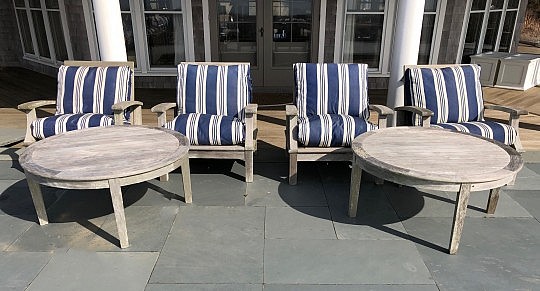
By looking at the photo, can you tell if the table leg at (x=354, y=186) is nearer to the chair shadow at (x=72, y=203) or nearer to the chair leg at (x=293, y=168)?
the chair leg at (x=293, y=168)

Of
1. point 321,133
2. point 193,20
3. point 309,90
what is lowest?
point 321,133

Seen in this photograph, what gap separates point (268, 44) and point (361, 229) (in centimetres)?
452

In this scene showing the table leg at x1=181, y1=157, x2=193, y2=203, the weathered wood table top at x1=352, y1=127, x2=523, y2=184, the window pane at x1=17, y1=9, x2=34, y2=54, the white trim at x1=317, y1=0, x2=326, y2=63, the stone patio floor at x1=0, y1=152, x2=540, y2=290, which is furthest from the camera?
the window pane at x1=17, y1=9, x2=34, y2=54

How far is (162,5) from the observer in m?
6.49

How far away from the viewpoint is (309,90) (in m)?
3.65

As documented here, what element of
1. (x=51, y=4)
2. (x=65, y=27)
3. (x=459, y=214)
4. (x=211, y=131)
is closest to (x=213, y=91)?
(x=211, y=131)

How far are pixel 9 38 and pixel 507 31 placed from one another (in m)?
10.6

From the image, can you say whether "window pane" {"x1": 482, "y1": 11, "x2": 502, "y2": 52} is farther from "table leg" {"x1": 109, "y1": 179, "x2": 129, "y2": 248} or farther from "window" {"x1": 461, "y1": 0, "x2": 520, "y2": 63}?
"table leg" {"x1": 109, "y1": 179, "x2": 129, "y2": 248}

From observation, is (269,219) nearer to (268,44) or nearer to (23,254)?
(23,254)

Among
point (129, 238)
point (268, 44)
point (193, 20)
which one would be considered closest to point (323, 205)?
point (129, 238)

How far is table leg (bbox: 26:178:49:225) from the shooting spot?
2607mm

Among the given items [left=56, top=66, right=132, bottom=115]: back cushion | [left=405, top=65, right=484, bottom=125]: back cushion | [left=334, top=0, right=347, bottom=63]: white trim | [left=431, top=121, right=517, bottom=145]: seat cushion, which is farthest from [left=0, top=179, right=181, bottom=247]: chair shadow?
[left=334, top=0, right=347, bottom=63]: white trim

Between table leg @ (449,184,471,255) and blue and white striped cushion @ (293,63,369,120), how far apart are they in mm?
1500

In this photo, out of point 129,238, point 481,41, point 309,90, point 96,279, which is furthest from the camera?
point 481,41
